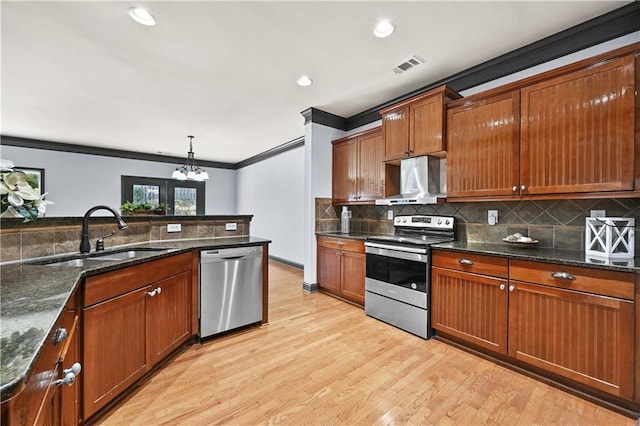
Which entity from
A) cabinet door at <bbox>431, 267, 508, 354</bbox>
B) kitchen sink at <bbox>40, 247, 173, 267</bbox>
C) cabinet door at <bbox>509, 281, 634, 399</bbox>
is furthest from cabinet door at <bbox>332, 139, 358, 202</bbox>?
kitchen sink at <bbox>40, 247, 173, 267</bbox>

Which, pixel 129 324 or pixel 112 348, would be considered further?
pixel 129 324

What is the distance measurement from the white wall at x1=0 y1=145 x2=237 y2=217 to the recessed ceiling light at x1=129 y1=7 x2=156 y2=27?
17.7ft

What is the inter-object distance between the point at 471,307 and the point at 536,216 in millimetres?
1038

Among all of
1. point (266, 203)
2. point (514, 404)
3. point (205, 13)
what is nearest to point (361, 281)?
point (514, 404)

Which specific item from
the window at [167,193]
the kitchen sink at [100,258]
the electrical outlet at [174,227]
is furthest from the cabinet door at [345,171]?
the window at [167,193]

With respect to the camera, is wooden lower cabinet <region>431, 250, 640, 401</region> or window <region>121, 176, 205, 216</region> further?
window <region>121, 176, 205, 216</region>

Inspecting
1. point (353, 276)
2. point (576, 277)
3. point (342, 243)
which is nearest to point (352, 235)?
point (342, 243)

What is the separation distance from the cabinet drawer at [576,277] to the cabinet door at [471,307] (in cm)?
18

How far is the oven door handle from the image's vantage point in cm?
263

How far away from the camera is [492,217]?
2.75 m

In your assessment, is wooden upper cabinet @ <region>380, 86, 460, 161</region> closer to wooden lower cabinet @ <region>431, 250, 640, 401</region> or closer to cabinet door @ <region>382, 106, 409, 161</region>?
cabinet door @ <region>382, 106, 409, 161</region>

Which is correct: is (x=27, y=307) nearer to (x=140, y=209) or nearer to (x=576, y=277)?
(x=140, y=209)

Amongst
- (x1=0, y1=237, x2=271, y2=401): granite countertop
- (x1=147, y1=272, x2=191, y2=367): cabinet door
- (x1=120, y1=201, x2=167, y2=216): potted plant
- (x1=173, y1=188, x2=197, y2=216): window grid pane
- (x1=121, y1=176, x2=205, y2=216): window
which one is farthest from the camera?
(x1=173, y1=188, x2=197, y2=216): window grid pane

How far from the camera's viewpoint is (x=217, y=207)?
812cm
